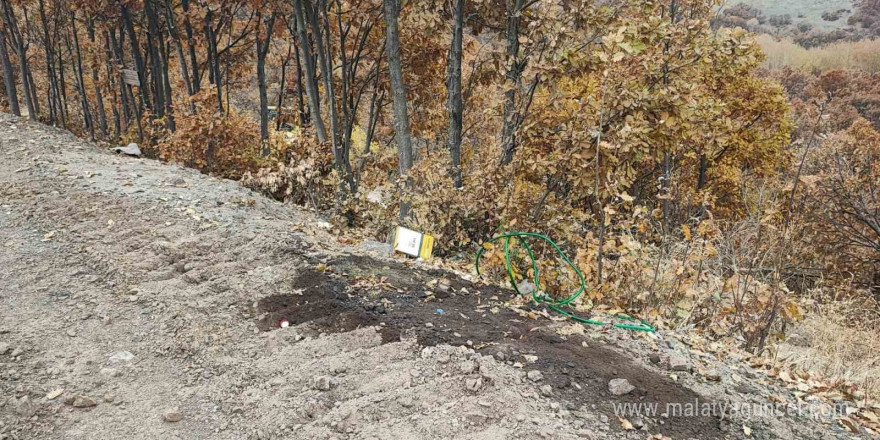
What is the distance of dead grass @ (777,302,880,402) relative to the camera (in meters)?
3.15

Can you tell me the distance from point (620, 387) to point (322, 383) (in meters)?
1.37

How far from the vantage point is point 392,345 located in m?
2.65

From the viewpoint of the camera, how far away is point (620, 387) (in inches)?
91.2

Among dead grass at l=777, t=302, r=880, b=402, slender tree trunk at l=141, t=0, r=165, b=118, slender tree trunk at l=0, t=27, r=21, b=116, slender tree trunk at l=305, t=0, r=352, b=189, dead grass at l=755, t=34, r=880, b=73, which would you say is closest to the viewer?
dead grass at l=777, t=302, r=880, b=402

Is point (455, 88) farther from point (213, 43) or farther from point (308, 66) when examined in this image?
point (213, 43)

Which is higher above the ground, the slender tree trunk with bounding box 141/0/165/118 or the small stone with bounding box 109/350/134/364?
the slender tree trunk with bounding box 141/0/165/118

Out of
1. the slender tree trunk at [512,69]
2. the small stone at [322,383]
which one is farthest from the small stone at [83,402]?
the slender tree trunk at [512,69]

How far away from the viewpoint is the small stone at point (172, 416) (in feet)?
7.41

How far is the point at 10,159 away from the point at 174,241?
379 centimetres

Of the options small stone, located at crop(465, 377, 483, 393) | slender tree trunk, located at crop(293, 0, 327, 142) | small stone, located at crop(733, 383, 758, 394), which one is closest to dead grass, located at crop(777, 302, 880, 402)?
small stone, located at crop(733, 383, 758, 394)

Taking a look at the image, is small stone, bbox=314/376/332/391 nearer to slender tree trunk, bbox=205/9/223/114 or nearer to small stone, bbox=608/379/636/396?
small stone, bbox=608/379/636/396

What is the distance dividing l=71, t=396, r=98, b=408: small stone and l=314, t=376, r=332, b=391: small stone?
0.99 m

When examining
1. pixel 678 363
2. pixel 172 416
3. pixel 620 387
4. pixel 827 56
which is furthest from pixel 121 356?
pixel 827 56

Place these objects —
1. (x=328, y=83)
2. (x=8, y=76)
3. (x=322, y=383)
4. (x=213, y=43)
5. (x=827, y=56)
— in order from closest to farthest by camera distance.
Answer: (x=322, y=383), (x=328, y=83), (x=8, y=76), (x=213, y=43), (x=827, y=56)
